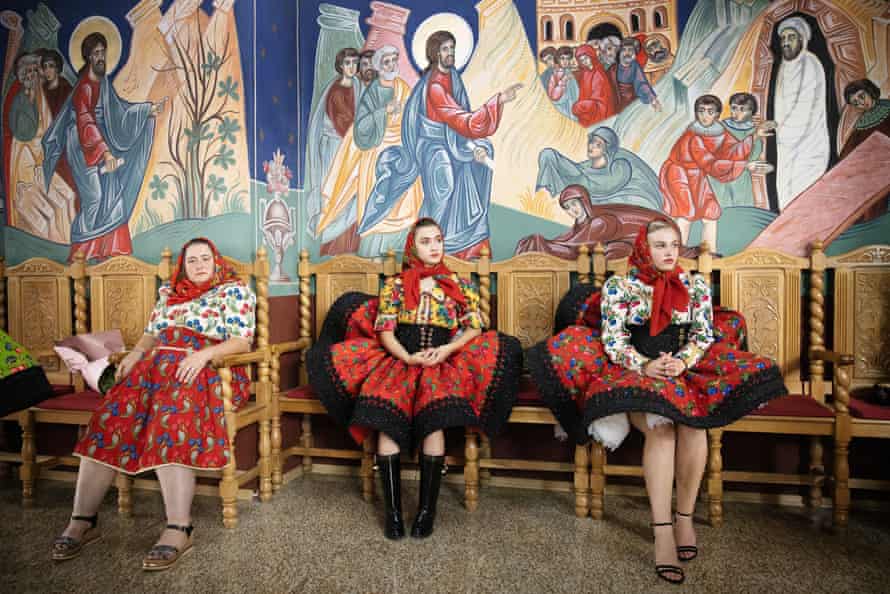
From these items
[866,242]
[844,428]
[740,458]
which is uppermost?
[866,242]

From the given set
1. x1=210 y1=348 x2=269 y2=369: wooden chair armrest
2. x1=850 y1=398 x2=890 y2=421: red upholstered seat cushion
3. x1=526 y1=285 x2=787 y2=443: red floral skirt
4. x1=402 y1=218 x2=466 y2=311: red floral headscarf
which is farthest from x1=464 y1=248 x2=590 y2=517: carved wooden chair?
x1=850 y1=398 x2=890 y2=421: red upholstered seat cushion

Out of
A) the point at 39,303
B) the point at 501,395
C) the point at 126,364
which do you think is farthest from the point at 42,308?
the point at 501,395

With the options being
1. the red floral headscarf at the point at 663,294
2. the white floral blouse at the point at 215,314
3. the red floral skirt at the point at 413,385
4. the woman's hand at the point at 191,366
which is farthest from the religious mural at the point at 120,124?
the red floral headscarf at the point at 663,294

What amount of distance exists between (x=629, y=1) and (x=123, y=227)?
3576mm

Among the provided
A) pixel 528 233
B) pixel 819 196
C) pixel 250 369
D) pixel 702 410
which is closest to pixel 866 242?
pixel 819 196

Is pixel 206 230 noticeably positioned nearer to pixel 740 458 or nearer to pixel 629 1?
pixel 629 1

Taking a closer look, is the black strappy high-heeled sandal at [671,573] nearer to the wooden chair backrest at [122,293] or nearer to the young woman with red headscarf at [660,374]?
the young woman with red headscarf at [660,374]

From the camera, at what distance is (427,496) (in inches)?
112

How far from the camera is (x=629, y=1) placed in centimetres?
365

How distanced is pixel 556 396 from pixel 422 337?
801 mm

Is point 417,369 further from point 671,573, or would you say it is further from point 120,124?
point 120,124

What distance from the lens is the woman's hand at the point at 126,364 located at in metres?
2.90

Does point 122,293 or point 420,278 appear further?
point 122,293

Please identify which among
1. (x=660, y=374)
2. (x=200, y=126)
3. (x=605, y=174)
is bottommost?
(x=660, y=374)
